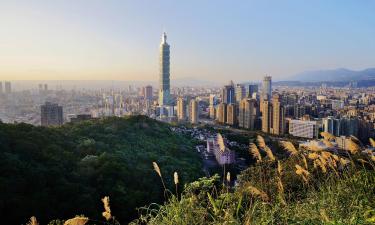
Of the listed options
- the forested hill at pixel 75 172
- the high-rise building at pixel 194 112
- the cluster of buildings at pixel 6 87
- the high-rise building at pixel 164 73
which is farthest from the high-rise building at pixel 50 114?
the high-rise building at pixel 164 73

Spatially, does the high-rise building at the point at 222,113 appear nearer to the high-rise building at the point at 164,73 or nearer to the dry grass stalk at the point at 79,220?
the high-rise building at the point at 164,73

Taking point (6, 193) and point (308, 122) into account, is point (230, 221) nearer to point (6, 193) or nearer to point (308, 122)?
point (6, 193)

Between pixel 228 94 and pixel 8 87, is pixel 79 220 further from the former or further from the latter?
pixel 228 94

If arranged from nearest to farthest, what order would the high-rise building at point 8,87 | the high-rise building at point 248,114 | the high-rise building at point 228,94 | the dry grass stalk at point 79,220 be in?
the dry grass stalk at point 79,220
the high-rise building at point 248,114
the high-rise building at point 8,87
the high-rise building at point 228,94

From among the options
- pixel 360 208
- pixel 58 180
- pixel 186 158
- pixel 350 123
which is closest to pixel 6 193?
pixel 58 180

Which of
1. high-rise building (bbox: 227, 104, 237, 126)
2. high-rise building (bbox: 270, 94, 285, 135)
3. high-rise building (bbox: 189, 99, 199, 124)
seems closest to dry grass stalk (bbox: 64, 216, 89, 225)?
high-rise building (bbox: 270, 94, 285, 135)

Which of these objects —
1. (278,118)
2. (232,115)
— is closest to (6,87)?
(232,115)
